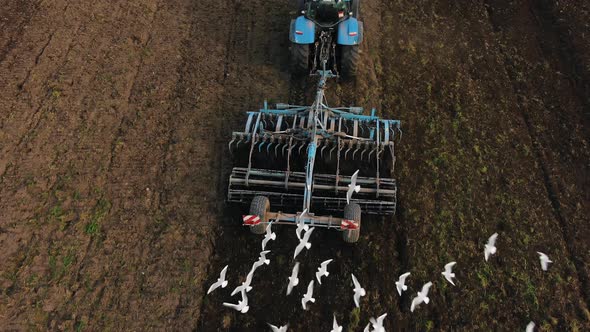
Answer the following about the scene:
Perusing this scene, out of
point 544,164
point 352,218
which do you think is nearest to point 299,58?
point 352,218

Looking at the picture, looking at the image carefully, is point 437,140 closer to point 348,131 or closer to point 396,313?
point 348,131

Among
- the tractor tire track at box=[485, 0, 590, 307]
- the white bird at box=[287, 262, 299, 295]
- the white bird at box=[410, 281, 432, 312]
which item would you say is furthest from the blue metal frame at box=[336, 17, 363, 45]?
the white bird at box=[410, 281, 432, 312]

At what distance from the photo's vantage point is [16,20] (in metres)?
8.11

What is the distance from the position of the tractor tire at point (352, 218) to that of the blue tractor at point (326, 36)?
272 cm

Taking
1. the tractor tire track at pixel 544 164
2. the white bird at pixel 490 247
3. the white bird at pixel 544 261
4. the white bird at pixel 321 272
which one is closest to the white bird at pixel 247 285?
the white bird at pixel 321 272

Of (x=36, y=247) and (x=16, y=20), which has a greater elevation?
(x=16, y=20)

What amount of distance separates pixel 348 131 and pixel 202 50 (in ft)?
11.0

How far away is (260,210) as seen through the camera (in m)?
5.16

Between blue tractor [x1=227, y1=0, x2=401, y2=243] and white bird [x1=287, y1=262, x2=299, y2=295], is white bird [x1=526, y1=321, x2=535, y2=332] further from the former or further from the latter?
white bird [x1=287, y1=262, x2=299, y2=295]

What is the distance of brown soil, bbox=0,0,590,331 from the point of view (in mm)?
5098

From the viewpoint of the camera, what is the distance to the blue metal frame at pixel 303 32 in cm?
662

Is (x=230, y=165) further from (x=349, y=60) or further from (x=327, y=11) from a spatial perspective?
(x=327, y=11)

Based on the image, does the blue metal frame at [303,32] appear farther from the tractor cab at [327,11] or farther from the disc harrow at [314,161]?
the disc harrow at [314,161]

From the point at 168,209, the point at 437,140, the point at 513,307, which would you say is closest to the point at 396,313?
the point at 513,307
